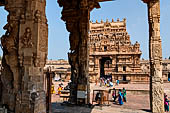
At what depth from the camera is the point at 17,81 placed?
12.5ft

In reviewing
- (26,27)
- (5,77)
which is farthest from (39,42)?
(5,77)

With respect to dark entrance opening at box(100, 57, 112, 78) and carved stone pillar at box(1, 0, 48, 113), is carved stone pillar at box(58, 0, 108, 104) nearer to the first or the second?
carved stone pillar at box(1, 0, 48, 113)

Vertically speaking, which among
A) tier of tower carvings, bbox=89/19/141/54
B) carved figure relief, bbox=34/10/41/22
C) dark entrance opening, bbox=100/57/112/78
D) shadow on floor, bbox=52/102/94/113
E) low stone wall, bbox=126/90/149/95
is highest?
tier of tower carvings, bbox=89/19/141/54

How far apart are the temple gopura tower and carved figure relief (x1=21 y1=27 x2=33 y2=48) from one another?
2320cm

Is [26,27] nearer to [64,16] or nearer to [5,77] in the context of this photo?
[5,77]

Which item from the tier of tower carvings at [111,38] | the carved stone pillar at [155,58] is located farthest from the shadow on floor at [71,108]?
the tier of tower carvings at [111,38]

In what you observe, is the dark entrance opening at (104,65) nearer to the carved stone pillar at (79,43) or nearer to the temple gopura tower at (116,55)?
the temple gopura tower at (116,55)

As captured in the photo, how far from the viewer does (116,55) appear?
28594 millimetres

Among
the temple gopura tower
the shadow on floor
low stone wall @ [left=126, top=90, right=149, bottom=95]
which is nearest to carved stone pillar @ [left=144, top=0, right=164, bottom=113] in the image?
the shadow on floor

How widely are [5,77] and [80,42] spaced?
4233mm

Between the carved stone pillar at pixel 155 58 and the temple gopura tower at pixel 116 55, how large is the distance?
18.9 meters

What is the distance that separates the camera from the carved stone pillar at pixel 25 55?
360 cm

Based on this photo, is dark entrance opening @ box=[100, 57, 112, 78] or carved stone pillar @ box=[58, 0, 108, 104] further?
dark entrance opening @ box=[100, 57, 112, 78]

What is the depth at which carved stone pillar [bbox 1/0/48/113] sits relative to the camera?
3.60 m
